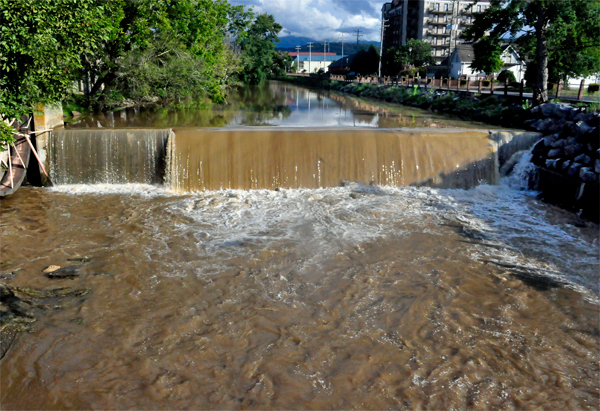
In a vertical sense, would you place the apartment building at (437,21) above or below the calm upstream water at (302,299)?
above

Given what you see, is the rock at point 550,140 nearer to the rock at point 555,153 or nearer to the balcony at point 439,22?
the rock at point 555,153

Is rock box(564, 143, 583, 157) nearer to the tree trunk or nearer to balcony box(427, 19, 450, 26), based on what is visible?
the tree trunk

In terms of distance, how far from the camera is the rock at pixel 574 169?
431 inches

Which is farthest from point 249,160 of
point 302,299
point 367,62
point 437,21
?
point 437,21

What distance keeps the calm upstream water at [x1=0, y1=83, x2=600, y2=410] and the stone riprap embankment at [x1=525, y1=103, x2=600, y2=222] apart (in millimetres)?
516

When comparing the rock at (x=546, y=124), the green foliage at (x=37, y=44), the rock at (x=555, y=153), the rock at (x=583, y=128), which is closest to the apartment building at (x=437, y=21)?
the rock at (x=546, y=124)

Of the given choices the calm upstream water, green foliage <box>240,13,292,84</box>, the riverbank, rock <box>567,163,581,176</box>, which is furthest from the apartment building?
the calm upstream water

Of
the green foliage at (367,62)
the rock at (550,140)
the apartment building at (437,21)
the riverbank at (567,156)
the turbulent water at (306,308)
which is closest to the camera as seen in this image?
the turbulent water at (306,308)

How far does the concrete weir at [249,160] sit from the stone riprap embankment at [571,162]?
1.59 m

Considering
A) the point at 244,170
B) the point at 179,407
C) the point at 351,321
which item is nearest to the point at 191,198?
the point at 244,170

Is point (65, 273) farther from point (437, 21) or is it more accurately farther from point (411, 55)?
point (437, 21)

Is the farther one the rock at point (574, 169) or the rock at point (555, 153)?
the rock at point (555, 153)

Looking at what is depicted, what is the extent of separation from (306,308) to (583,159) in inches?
326

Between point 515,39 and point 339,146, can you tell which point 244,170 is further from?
point 515,39
